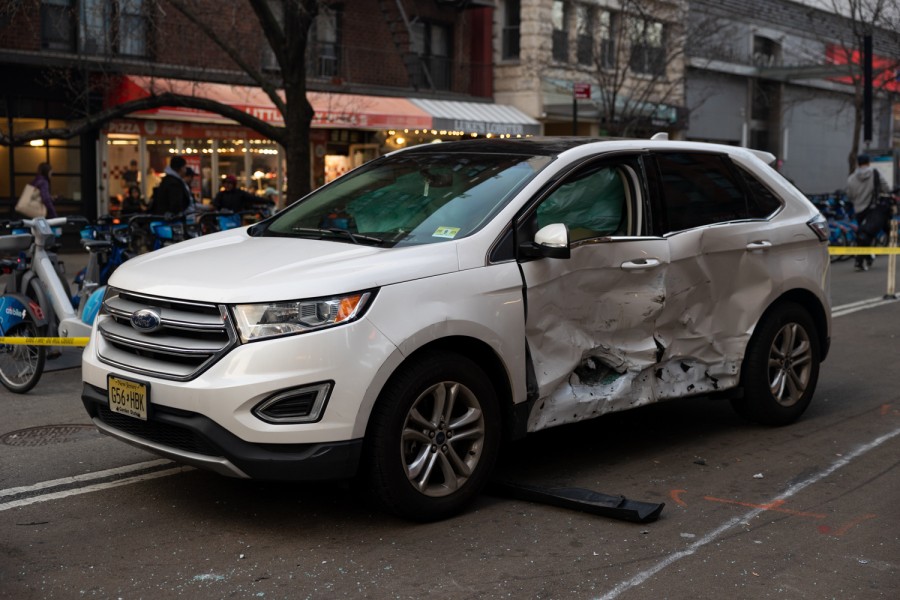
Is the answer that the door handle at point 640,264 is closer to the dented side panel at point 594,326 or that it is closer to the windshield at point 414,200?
the dented side panel at point 594,326

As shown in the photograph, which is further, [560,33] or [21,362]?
[560,33]

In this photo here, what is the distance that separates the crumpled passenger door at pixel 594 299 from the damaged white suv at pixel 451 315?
0.04 ft

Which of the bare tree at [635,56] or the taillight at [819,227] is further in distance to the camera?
the bare tree at [635,56]

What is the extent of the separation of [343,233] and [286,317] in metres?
0.99

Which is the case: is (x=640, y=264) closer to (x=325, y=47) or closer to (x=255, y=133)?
(x=255, y=133)

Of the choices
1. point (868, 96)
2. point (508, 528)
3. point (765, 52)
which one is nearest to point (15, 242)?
point (508, 528)

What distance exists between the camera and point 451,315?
4973 mm

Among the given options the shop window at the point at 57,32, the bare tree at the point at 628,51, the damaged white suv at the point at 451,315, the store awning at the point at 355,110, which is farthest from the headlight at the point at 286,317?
the bare tree at the point at 628,51

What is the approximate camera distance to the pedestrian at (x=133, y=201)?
23.1 metres

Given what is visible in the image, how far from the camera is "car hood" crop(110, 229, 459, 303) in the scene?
185 inches

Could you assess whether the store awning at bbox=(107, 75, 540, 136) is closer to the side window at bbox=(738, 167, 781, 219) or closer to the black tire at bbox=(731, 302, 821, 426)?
the side window at bbox=(738, 167, 781, 219)

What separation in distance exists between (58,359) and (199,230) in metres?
4.37

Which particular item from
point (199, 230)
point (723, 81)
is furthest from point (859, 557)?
point (723, 81)

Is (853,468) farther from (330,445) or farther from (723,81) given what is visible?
(723,81)
